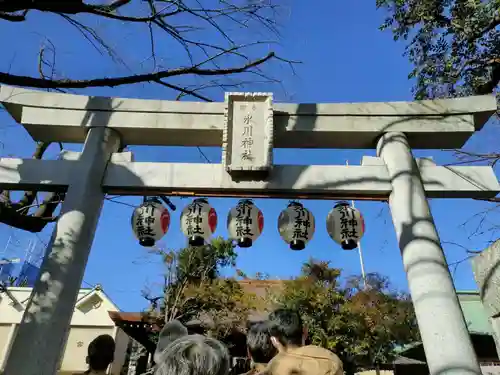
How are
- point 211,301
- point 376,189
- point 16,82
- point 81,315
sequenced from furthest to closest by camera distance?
1. point 81,315
2. point 211,301
3. point 376,189
4. point 16,82

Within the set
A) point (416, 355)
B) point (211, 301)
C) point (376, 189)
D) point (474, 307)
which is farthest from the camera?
point (211, 301)

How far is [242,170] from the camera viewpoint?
518 cm

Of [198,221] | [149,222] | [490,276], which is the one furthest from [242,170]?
[490,276]

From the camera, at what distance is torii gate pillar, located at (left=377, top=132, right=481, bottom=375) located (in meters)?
→ 4.08

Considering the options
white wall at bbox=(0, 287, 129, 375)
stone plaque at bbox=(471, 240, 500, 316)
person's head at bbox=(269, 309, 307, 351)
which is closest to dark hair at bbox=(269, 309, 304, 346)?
person's head at bbox=(269, 309, 307, 351)

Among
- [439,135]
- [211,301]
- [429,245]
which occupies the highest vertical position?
[211,301]

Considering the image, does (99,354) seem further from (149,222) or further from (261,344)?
(149,222)

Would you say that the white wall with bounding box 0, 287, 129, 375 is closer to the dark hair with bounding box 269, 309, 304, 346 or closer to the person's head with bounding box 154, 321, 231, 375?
the dark hair with bounding box 269, 309, 304, 346

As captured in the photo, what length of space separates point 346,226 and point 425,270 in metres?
1.13

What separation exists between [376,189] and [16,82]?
4468 mm

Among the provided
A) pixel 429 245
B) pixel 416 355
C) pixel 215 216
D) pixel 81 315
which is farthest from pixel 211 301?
pixel 429 245

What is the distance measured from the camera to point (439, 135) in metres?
5.76

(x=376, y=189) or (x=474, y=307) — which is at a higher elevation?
(x=474, y=307)

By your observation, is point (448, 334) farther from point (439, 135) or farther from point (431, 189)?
point (439, 135)
